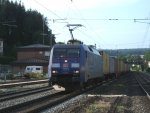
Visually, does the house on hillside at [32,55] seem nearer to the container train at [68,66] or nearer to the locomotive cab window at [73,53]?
the container train at [68,66]

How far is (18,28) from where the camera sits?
144750 millimetres

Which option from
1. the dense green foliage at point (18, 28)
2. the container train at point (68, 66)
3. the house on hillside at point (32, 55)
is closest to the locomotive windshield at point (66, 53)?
the container train at point (68, 66)

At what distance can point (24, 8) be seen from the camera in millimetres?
156625

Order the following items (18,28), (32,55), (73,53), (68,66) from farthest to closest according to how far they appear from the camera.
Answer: (18,28) → (32,55) → (73,53) → (68,66)

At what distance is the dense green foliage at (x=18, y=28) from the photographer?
452ft

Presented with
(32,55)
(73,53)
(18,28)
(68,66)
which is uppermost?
(18,28)

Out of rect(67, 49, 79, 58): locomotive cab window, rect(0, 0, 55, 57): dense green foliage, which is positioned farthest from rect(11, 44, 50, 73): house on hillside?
rect(67, 49, 79, 58): locomotive cab window

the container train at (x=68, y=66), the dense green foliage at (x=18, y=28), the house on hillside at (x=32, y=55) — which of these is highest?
the dense green foliage at (x=18, y=28)

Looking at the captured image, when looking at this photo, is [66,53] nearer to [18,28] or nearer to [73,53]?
[73,53]

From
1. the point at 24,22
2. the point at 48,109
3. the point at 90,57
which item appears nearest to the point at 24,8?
the point at 24,22

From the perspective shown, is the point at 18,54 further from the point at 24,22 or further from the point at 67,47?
the point at 67,47

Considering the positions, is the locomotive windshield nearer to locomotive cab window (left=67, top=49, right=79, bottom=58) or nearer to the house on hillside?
A: locomotive cab window (left=67, top=49, right=79, bottom=58)

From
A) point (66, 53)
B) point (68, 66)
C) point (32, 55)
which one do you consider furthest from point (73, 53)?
point (32, 55)

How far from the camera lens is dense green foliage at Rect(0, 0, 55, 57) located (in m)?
138
